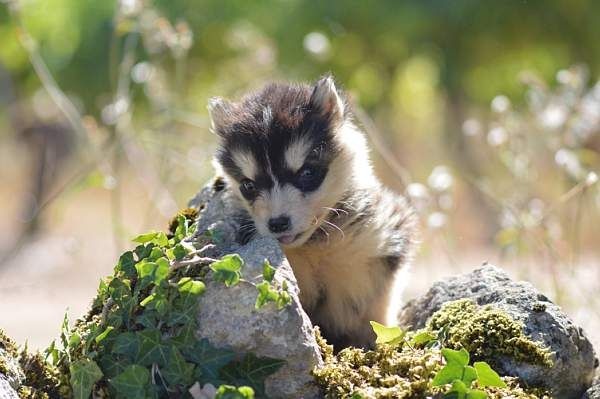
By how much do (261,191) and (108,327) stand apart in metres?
1.30

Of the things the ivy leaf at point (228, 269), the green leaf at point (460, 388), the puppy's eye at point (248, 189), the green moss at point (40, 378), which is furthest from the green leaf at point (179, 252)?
the puppy's eye at point (248, 189)

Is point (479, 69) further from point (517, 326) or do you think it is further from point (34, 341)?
point (517, 326)

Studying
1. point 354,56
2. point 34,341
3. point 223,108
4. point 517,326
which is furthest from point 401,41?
Answer: point 517,326

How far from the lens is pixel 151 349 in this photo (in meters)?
3.29

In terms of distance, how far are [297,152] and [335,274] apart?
589 millimetres

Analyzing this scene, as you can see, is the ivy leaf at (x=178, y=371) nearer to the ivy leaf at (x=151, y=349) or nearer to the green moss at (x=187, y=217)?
the ivy leaf at (x=151, y=349)

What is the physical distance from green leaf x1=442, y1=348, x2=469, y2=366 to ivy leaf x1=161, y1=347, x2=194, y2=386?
0.83 metres

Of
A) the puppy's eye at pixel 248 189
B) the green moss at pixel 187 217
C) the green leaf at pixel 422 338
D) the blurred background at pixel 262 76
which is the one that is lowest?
the green leaf at pixel 422 338

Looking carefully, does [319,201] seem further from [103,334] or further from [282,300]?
[103,334]

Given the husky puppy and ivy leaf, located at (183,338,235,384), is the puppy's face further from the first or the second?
ivy leaf, located at (183,338,235,384)

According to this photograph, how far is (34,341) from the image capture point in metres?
10.2

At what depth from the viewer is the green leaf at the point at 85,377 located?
10.7 feet

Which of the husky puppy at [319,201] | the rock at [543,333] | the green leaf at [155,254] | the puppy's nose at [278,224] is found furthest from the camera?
the husky puppy at [319,201]

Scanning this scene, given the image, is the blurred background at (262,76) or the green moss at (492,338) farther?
the blurred background at (262,76)
